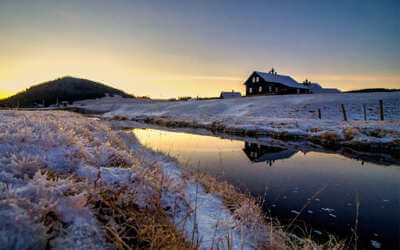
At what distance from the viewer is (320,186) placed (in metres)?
5.54

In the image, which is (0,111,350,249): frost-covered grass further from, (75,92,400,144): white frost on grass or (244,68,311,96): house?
(244,68,311,96): house

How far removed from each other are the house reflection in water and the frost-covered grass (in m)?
4.70

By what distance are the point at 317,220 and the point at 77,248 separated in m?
4.18

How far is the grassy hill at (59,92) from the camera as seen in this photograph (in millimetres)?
74312

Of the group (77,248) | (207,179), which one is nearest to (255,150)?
(207,179)

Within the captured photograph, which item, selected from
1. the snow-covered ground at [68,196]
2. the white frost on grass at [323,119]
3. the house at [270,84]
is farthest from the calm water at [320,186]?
the house at [270,84]

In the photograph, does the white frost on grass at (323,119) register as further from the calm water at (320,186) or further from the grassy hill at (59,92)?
the grassy hill at (59,92)

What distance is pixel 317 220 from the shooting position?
387 centimetres

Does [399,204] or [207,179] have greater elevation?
[207,179]

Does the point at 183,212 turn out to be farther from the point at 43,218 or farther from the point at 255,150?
the point at 255,150

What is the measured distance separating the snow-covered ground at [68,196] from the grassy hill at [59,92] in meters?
85.3

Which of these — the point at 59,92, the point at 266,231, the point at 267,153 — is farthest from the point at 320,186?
the point at 59,92

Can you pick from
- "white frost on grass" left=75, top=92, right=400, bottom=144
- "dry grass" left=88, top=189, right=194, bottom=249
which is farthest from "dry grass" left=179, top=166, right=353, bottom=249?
"white frost on grass" left=75, top=92, right=400, bottom=144

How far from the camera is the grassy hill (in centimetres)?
7431
